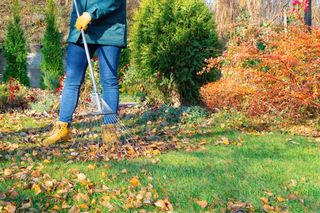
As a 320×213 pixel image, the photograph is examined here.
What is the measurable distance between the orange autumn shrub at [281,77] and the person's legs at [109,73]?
1.15 metres

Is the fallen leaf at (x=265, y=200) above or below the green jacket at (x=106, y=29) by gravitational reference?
below

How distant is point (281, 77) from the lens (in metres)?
4.59

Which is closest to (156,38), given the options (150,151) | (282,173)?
(150,151)

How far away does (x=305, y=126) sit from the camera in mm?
4816

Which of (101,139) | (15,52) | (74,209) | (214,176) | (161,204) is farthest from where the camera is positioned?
(15,52)

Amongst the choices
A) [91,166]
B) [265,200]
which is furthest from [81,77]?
[265,200]

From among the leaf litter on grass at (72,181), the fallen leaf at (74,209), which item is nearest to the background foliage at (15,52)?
the leaf litter on grass at (72,181)

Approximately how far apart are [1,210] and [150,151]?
1.52 meters

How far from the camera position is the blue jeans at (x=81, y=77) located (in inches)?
150

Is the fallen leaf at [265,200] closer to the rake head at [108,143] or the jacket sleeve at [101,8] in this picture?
the rake head at [108,143]

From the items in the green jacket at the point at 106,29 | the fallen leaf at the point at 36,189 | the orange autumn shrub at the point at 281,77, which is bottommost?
the fallen leaf at the point at 36,189

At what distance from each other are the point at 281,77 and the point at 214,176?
2.07 m

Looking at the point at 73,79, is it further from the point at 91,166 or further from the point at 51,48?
the point at 51,48

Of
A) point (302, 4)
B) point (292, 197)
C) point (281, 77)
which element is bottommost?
point (292, 197)
